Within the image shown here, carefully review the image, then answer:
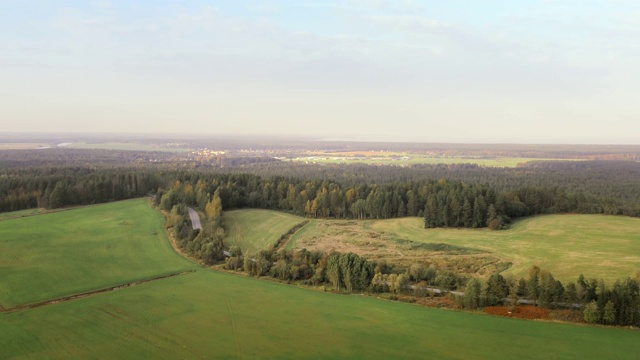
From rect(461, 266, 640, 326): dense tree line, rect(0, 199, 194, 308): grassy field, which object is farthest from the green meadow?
rect(0, 199, 194, 308): grassy field

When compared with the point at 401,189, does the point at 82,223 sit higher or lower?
lower

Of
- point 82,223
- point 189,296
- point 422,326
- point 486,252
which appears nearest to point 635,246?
point 486,252

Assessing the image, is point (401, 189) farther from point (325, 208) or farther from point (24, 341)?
point (24, 341)

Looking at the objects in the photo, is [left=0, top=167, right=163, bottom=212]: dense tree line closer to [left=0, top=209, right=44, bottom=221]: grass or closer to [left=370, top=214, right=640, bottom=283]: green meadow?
[left=0, top=209, right=44, bottom=221]: grass

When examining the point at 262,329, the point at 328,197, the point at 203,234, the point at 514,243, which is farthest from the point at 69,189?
the point at 514,243

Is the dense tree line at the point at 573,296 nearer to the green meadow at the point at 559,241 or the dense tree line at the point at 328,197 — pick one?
the green meadow at the point at 559,241
